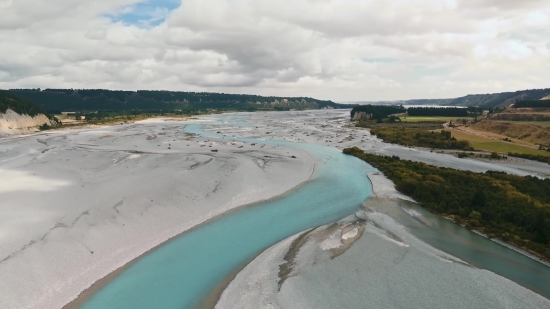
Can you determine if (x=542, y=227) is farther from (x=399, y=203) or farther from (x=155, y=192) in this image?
(x=155, y=192)

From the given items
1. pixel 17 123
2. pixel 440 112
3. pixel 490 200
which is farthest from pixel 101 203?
pixel 440 112

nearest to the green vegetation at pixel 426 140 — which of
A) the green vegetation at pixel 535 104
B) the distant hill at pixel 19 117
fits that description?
the green vegetation at pixel 535 104

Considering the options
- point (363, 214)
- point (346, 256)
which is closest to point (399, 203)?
point (363, 214)

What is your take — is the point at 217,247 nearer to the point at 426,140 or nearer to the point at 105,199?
the point at 105,199

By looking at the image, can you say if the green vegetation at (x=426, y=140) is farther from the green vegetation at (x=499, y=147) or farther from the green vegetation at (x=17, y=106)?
the green vegetation at (x=17, y=106)

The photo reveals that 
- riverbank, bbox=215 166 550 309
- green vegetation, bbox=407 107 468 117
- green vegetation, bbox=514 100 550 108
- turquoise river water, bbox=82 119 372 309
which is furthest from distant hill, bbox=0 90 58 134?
green vegetation, bbox=514 100 550 108

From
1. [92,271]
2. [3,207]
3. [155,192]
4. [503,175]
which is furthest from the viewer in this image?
[503,175]
